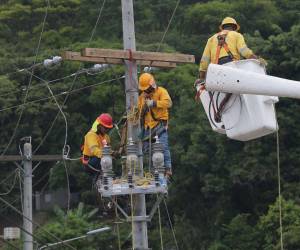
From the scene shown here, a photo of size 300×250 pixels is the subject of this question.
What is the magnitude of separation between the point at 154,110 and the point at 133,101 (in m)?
0.73

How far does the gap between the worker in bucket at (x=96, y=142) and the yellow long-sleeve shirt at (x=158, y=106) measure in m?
0.56

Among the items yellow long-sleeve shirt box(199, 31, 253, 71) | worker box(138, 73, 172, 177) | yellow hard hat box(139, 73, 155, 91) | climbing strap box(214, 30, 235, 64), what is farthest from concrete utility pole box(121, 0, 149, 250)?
climbing strap box(214, 30, 235, 64)

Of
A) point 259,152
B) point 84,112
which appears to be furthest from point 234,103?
point 84,112

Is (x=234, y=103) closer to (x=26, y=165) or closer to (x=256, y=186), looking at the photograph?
(x=26, y=165)

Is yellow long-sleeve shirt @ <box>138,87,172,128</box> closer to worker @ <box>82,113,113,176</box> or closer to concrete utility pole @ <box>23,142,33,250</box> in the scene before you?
worker @ <box>82,113,113,176</box>

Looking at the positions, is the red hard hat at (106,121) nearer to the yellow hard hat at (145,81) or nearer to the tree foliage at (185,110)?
the yellow hard hat at (145,81)

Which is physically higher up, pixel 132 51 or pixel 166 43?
pixel 166 43

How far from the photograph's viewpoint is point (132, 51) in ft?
55.7

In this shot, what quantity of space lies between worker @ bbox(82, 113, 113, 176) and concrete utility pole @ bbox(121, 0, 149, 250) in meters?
0.37

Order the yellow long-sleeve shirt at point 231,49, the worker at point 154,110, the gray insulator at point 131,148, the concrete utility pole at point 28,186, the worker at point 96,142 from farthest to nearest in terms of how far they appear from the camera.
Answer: the concrete utility pole at point 28,186
the worker at point 96,142
the gray insulator at point 131,148
the worker at point 154,110
the yellow long-sleeve shirt at point 231,49

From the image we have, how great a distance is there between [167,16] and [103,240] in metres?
18.8

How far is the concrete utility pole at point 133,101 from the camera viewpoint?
16609mm

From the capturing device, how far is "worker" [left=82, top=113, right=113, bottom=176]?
1672 cm

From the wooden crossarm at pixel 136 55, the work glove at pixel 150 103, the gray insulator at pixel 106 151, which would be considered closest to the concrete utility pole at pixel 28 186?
the wooden crossarm at pixel 136 55
